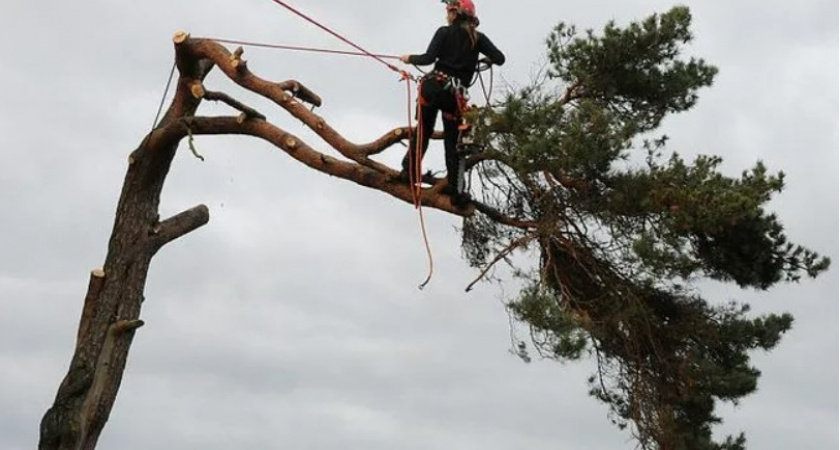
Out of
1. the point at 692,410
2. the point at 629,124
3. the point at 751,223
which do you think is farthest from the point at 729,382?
the point at 629,124

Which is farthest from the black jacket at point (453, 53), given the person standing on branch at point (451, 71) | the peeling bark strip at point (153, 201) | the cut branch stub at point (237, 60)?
the cut branch stub at point (237, 60)

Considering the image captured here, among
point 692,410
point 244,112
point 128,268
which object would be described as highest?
point 244,112

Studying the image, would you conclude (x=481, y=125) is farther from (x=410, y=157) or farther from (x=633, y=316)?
(x=633, y=316)

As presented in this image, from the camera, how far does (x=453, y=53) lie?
32.4 feet

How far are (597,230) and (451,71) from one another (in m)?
1.81

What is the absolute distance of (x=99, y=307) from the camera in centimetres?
1114

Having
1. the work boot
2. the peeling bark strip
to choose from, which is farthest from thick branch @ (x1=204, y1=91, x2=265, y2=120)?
the work boot

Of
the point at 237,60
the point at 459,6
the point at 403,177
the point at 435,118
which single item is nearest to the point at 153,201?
the point at 237,60

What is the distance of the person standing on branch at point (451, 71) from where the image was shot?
984 centimetres

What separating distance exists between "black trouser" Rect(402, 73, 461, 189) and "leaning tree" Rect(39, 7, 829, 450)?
147 millimetres

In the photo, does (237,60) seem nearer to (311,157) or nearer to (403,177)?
(311,157)

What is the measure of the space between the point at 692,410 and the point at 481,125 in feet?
9.74

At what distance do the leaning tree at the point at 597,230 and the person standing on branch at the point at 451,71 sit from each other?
207mm

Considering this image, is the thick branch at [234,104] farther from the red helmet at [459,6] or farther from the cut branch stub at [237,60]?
the red helmet at [459,6]
